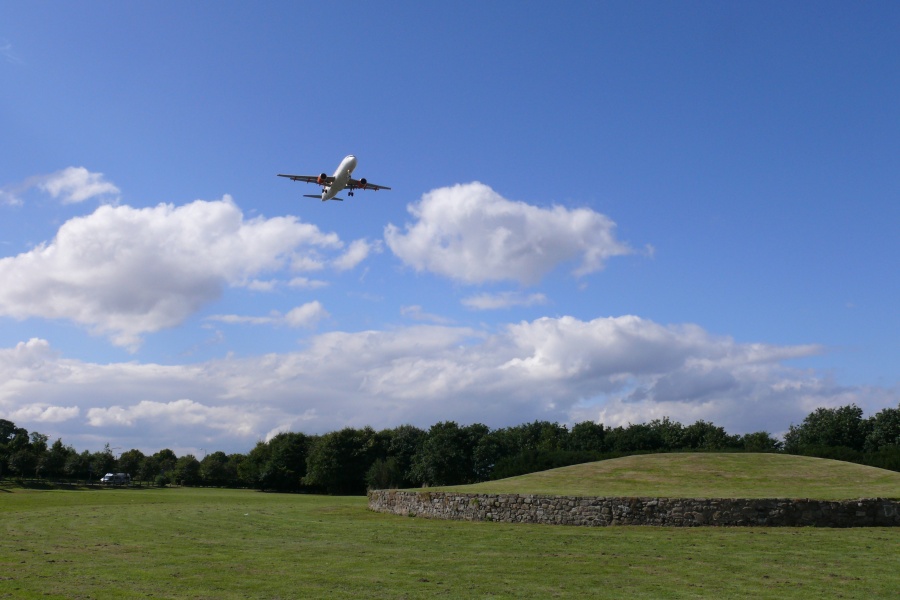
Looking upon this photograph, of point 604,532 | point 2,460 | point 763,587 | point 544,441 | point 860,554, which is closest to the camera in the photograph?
point 763,587

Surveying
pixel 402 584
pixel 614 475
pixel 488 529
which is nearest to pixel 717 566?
pixel 402 584

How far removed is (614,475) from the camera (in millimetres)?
38125

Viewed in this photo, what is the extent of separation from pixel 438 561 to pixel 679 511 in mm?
13176

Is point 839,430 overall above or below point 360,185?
below

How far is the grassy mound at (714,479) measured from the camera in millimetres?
31531

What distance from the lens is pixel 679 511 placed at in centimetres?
2864

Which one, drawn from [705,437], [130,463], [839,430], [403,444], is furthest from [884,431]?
[130,463]

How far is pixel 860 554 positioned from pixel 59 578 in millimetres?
21054

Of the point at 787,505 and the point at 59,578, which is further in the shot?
the point at 787,505

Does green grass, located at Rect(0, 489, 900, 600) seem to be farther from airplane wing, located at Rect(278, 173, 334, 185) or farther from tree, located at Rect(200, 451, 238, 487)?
tree, located at Rect(200, 451, 238, 487)

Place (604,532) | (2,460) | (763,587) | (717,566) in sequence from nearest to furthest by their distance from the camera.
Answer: (763,587)
(717,566)
(604,532)
(2,460)

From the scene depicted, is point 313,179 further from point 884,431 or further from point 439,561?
point 884,431

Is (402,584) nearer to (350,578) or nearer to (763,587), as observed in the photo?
(350,578)

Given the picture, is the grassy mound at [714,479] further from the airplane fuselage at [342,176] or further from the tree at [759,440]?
the tree at [759,440]
